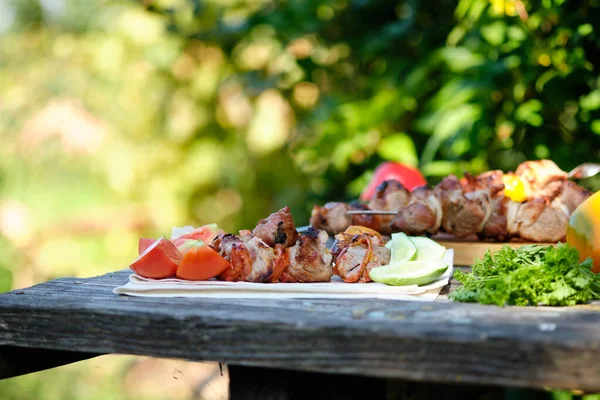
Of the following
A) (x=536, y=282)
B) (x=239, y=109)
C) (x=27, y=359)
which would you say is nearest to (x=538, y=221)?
(x=536, y=282)

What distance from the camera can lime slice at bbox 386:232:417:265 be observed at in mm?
1760

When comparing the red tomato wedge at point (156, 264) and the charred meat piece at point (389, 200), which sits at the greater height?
the charred meat piece at point (389, 200)

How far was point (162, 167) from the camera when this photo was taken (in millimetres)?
5957

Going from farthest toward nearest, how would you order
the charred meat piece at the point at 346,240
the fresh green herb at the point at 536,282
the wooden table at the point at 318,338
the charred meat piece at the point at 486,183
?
the charred meat piece at the point at 486,183 → the charred meat piece at the point at 346,240 → the fresh green herb at the point at 536,282 → the wooden table at the point at 318,338

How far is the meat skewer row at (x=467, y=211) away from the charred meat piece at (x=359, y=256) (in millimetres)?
→ 535

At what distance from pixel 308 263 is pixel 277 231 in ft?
0.49

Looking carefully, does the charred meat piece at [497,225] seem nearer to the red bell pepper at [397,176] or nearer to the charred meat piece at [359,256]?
the charred meat piece at [359,256]

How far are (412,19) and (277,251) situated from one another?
2559mm

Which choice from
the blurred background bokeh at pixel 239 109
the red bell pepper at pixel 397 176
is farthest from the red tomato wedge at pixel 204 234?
the blurred background bokeh at pixel 239 109

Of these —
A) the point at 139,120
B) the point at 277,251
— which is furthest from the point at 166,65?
the point at 277,251

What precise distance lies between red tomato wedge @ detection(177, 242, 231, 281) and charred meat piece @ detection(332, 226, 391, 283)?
9.9 inches

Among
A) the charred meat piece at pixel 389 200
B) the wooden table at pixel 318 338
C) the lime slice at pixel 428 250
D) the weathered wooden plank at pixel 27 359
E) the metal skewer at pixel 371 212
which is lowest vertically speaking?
the weathered wooden plank at pixel 27 359

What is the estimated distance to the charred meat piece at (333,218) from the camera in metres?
2.44

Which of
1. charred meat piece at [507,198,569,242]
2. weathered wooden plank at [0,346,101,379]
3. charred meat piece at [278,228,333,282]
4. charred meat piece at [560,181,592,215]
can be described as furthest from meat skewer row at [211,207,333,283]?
charred meat piece at [560,181,592,215]
